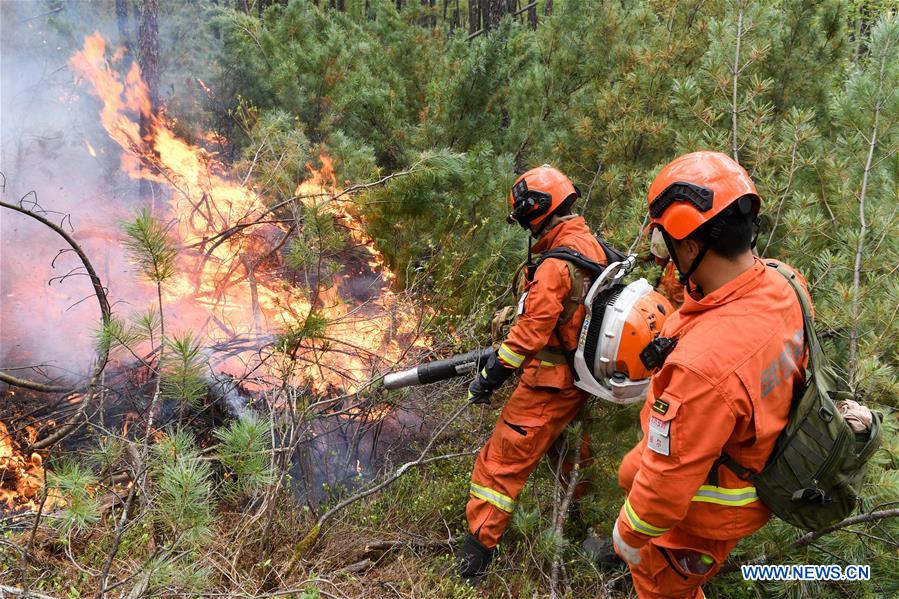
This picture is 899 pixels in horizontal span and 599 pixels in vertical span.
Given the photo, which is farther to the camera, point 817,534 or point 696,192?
point 817,534

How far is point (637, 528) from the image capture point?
6.39ft

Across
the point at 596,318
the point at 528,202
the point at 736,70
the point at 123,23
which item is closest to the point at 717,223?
the point at 596,318

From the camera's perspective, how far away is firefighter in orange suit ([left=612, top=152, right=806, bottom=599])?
5.70ft

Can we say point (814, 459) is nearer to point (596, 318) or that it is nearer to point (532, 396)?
point (596, 318)

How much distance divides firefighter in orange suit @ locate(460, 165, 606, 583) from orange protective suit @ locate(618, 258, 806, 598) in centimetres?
112

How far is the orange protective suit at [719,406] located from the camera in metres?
1.73

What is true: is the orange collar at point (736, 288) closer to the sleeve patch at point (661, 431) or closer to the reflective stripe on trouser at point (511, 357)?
the sleeve patch at point (661, 431)

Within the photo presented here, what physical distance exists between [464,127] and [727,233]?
162 inches

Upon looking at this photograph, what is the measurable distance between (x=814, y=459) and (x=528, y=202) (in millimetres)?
2068

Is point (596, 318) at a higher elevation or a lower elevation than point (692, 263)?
lower

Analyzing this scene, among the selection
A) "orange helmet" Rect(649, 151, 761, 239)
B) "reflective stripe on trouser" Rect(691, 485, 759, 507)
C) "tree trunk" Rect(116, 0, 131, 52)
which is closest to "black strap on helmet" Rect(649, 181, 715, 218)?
"orange helmet" Rect(649, 151, 761, 239)

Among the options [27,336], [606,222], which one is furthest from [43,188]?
[606,222]

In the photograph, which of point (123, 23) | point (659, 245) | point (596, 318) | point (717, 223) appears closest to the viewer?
point (717, 223)

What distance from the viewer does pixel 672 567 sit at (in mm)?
2199
